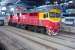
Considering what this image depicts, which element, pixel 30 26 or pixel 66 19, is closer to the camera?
pixel 30 26

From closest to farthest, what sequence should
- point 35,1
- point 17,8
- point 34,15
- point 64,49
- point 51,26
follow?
1. point 64,49
2. point 51,26
3. point 34,15
4. point 17,8
5. point 35,1

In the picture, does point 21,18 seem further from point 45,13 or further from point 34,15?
point 45,13

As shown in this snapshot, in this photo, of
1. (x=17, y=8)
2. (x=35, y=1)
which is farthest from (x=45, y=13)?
(x=35, y=1)

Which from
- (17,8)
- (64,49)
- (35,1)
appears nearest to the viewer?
(64,49)

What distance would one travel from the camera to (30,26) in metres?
35.2

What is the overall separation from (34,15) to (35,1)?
2705cm

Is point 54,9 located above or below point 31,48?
above

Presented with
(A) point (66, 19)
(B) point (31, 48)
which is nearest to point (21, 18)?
(A) point (66, 19)

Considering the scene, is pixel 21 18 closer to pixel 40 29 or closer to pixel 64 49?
pixel 40 29

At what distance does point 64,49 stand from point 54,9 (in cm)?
1044

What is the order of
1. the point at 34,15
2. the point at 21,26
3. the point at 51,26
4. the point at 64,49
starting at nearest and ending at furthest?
the point at 64,49 → the point at 51,26 → the point at 34,15 → the point at 21,26

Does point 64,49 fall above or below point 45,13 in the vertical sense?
below

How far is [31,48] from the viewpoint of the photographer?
19.7m

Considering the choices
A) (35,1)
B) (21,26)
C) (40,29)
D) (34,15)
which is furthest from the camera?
(35,1)
